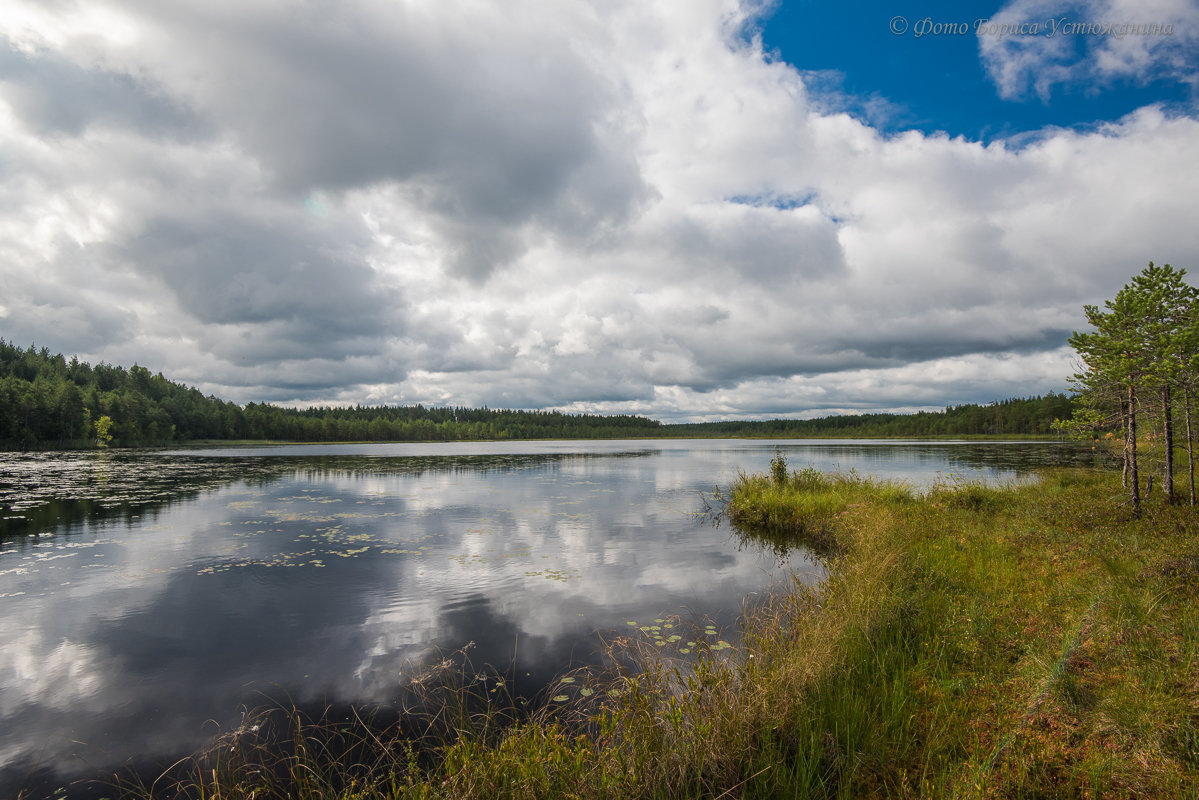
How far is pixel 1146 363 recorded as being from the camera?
1371 centimetres

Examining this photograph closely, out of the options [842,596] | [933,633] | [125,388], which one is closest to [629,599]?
[842,596]

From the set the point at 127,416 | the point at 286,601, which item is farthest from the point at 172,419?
the point at 286,601

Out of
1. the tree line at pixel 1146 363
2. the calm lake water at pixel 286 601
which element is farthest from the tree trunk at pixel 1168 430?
the calm lake water at pixel 286 601

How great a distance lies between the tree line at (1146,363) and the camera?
13.2 m

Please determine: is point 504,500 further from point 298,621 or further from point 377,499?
point 298,621

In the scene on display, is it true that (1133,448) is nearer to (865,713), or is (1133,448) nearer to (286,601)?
(865,713)

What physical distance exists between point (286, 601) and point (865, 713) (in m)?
12.6

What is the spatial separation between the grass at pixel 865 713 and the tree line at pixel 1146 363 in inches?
213

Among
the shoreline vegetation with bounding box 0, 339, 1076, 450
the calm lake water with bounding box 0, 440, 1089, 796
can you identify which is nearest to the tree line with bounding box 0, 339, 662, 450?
the shoreline vegetation with bounding box 0, 339, 1076, 450

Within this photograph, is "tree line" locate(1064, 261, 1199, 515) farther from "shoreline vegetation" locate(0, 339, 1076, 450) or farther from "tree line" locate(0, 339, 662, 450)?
"tree line" locate(0, 339, 662, 450)

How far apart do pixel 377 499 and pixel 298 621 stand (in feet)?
65.2

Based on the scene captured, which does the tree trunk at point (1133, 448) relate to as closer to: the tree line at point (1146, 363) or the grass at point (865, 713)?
the tree line at point (1146, 363)

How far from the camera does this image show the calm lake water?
776 centimetres

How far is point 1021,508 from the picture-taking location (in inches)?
717
